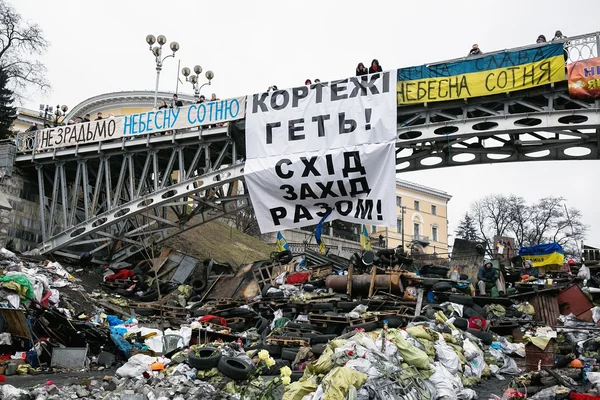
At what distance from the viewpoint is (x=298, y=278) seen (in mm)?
18750

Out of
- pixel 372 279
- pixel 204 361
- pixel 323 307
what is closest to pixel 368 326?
pixel 323 307

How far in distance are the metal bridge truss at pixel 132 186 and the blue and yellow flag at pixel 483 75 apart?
645 cm

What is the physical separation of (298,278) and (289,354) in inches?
279

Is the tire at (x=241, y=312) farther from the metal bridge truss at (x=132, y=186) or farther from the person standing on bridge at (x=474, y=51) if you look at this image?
the person standing on bridge at (x=474, y=51)

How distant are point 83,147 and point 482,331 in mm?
17722

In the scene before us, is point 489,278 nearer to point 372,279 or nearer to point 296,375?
point 372,279

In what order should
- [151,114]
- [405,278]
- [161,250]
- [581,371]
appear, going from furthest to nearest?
[161,250]
[151,114]
[405,278]
[581,371]

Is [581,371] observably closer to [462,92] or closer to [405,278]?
[405,278]

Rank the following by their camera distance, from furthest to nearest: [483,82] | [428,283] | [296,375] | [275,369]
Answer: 1. [483,82]
2. [428,283]
3. [275,369]
4. [296,375]

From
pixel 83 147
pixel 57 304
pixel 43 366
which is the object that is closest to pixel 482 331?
pixel 43 366

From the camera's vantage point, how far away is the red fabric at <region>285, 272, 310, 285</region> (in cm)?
1867

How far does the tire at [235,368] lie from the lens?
9625mm

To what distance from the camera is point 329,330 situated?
13492 mm

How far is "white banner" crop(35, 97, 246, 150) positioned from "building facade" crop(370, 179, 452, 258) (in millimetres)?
41171
